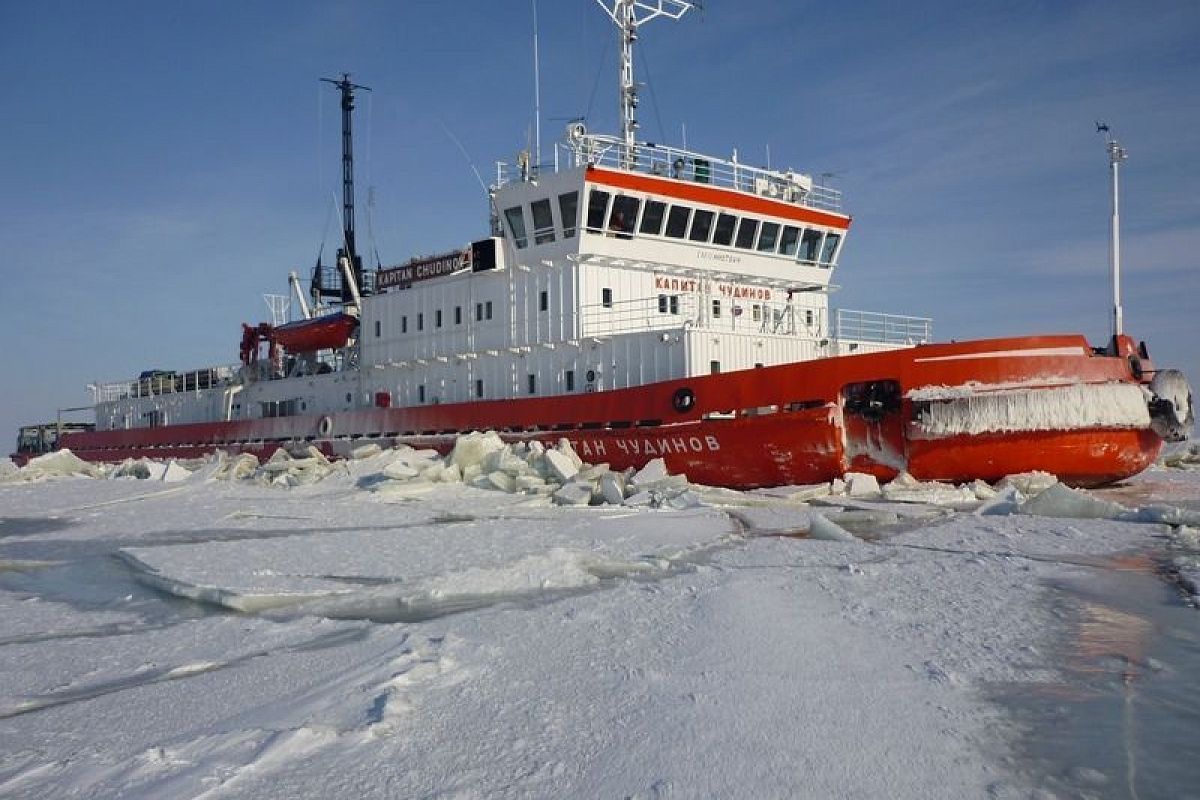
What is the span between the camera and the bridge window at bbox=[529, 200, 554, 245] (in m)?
14.4

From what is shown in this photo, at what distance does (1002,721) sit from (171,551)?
6763mm

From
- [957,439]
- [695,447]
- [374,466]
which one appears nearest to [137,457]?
[374,466]

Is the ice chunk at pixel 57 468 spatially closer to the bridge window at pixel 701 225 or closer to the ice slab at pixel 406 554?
the ice slab at pixel 406 554

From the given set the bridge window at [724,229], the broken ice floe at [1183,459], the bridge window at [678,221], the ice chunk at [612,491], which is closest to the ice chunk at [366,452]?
the ice chunk at [612,491]

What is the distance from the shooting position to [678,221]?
14.5m

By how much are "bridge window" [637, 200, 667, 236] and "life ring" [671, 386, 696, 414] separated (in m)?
3.59

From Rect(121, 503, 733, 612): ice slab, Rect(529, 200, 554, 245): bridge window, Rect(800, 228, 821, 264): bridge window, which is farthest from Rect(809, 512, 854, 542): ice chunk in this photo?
Rect(800, 228, 821, 264): bridge window

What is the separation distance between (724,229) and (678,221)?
0.91 metres

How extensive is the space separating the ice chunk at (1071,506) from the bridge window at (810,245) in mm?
8369

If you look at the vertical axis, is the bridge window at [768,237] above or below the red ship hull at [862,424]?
above

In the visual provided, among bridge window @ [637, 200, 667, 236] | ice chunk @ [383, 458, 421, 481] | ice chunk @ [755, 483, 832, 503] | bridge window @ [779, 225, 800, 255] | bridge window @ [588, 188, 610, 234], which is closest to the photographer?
ice chunk @ [755, 483, 832, 503]

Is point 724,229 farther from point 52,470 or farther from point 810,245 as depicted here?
point 52,470

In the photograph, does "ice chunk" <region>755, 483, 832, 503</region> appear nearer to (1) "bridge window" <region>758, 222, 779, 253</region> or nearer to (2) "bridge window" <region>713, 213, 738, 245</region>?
(2) "bridge window" <region>713, 213, 738, 245</region>

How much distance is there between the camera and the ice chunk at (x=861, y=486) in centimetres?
1035
